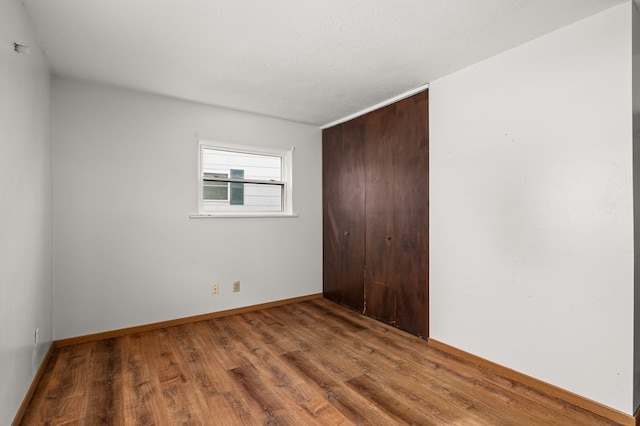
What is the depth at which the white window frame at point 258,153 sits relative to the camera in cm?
344

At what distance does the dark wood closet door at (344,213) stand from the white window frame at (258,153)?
1.72ft

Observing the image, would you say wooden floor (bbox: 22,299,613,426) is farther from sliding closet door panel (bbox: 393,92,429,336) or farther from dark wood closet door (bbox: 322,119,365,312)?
dark wood closet door (bbox: 322,119,365,312)

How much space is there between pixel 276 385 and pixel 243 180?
237 cm

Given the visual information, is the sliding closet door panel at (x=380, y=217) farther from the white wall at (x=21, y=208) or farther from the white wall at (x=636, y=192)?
the white wall at (x=21, y=208)

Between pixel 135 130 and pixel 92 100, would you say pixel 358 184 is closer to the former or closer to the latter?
pixel 135 130

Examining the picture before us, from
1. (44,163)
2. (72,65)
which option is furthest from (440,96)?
(44,163)

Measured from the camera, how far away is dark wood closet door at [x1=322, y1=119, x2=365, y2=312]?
3.74 meters

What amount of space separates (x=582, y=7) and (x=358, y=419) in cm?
275

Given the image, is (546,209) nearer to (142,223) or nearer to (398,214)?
(398,214)

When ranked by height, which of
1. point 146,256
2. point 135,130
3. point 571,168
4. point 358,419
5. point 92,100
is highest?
point 92,100

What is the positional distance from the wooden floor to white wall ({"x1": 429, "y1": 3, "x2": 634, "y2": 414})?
305mm

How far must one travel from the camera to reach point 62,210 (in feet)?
9.00

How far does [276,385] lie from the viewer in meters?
2.15

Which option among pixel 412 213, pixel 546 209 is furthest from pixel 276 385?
pixel 546 209
